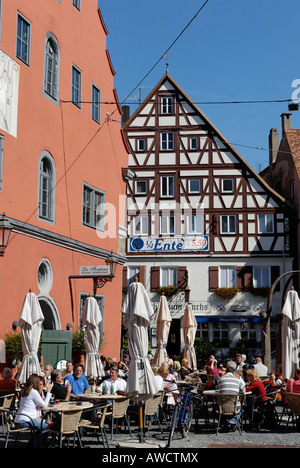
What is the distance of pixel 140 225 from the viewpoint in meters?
36.0

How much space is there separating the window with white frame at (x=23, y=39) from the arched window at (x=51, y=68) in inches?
40.9

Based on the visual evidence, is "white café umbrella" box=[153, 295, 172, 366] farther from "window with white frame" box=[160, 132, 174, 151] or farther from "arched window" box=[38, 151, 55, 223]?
"window with white frame" box=[160, 132, 174, 151]

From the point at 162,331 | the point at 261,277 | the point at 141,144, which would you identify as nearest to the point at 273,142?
the point at 141,144

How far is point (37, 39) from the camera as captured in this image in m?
16.9

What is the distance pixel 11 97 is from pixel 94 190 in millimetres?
5623

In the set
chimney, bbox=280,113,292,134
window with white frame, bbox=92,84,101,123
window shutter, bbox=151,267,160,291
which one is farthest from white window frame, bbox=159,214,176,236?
window with white frame, bbox=92,84,101,123

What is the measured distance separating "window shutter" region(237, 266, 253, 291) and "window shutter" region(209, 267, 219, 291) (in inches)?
48.9

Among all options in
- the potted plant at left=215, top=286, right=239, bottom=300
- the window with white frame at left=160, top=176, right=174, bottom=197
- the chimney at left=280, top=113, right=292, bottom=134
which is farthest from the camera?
the chimney at left=280, top=113, right=292, bottom=134

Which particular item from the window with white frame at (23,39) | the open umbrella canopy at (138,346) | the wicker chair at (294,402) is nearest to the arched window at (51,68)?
the window with white frame at (23,39)

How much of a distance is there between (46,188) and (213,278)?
19.5 m

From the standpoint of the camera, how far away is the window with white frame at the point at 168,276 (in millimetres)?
35750

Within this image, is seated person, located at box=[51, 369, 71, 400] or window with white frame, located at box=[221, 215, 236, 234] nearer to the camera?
seated person, located at box=[51, 369, 71, 400]

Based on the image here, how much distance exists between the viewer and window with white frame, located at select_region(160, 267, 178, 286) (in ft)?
117

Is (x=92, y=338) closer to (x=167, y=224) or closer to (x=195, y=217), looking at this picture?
(x=167, y=224)
